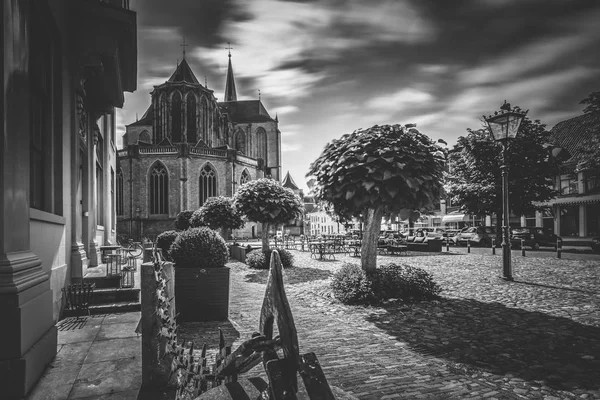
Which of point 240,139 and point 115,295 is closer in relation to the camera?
point 115,295

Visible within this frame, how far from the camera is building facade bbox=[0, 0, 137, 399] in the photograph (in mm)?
2785

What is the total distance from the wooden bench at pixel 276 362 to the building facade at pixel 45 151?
2602 millimetres

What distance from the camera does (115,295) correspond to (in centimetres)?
602

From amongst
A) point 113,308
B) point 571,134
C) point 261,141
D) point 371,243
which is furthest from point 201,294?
point 261,141

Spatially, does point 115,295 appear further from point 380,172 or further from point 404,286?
point 404,286

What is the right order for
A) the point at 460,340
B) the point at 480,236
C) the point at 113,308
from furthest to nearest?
the point at 480,236, the point at 113,308, the point at 460,340

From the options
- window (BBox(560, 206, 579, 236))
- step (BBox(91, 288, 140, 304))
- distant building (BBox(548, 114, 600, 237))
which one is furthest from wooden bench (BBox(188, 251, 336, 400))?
window (BBox(560, 206, 579, 236))

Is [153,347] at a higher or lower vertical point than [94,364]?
higher

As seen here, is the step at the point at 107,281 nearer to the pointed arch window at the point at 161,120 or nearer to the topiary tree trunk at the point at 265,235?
the topiary tree trunk at the point at 265,235

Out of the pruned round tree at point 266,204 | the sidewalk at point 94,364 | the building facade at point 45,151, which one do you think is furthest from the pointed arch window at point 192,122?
the sidewalk at point 94,364

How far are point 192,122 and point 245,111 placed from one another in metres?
21.3

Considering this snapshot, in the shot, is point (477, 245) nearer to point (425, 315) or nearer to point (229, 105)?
point (425, 315)

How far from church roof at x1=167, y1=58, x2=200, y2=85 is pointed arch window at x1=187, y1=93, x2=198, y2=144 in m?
3.03

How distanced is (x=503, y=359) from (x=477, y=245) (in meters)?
26.2
